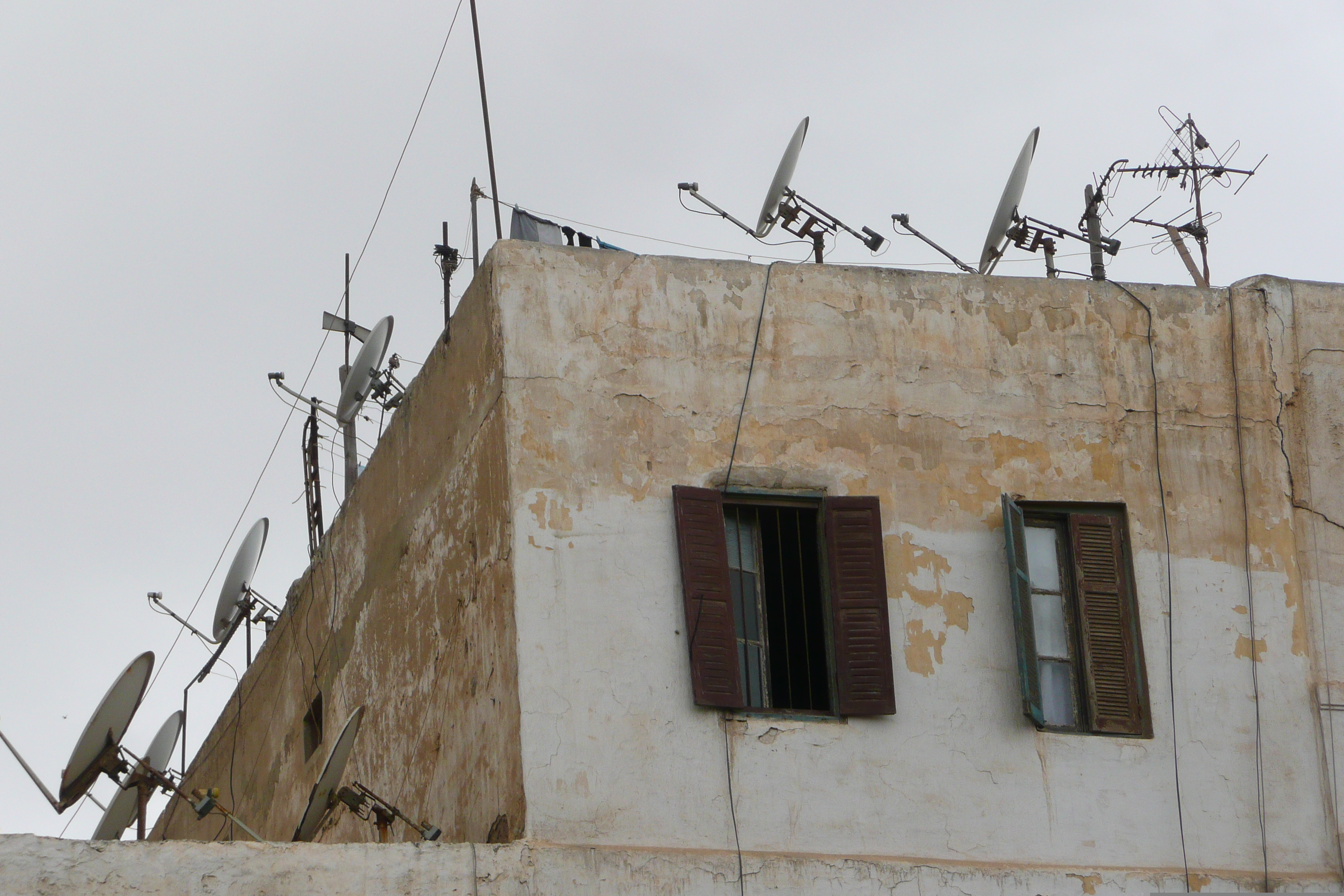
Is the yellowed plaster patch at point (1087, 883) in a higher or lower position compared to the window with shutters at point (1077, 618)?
lower

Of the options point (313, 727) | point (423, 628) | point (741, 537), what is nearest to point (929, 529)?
point (741, 537)

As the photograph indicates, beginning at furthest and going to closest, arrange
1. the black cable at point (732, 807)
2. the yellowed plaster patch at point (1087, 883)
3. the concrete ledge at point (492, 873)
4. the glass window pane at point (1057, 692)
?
the glass window pane at point (1057, 692) → the yellowed plaster patch at point (1087, 883) → the black cable at point (732, 807) → the concrete ledge at point (492, 873)

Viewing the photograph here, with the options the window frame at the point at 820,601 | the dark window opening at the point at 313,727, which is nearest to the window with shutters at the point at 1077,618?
the window frame at the point at 820,601

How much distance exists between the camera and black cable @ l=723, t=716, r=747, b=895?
1173 cm

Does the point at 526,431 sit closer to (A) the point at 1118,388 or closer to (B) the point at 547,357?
(B) the point at 547,357

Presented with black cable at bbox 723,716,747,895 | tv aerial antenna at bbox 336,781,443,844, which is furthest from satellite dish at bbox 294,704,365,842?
black cable at bbox 723,716,747,895

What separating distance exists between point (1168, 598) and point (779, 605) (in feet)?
7.86

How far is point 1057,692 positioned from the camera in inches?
504

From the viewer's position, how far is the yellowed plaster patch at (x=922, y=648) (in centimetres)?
1259

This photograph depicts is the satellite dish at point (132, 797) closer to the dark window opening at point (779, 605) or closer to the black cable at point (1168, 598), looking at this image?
the dark window opening at point (779, 605)

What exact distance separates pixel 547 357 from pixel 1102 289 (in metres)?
3.66

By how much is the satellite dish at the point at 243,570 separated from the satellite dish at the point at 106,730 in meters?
5.51

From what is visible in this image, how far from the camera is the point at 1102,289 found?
45.0 ft

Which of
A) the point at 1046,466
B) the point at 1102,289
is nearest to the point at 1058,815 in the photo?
the point at 1046,466
